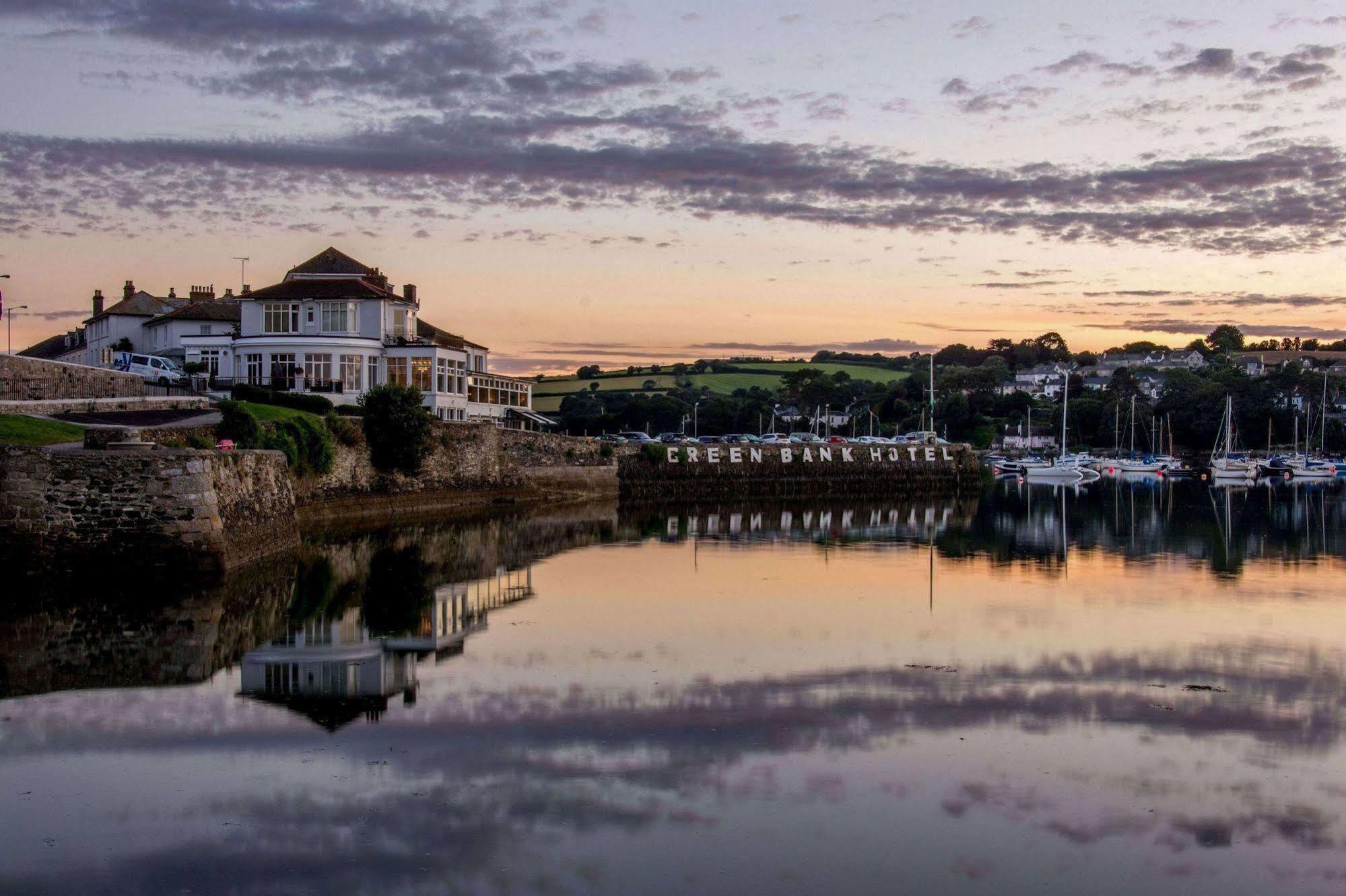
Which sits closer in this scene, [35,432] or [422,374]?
[35,432]

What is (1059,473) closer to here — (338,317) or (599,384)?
(338,317)

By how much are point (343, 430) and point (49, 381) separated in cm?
897

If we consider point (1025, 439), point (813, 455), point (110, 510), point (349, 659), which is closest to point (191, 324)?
point (813, 455)

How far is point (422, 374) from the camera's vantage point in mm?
54312

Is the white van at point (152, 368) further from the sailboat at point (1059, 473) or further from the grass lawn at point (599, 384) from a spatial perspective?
the grass lawn at point (599, 384)

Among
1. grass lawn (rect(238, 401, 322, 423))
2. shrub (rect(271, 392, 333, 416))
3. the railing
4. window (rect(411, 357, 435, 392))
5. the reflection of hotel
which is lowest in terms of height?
the reflection of hotel

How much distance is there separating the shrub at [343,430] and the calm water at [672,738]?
15.6m

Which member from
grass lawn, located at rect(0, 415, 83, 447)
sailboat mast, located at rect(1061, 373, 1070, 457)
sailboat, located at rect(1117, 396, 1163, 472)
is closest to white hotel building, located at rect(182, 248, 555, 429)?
grass lawn, located at rect(0, 415, 83, 447)

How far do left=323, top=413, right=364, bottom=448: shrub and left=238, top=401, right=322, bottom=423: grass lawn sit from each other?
0.68 m

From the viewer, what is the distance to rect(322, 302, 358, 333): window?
53344 millimetres

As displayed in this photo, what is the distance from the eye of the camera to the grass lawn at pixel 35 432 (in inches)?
1037

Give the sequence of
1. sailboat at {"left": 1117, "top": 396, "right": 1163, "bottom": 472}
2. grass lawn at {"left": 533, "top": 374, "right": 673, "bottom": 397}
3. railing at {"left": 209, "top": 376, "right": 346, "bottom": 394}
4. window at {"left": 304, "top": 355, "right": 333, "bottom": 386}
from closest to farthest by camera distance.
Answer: railing at {"left": 209, "top": 376, "right": 346, "bottom": 394} < window at {"left": 304, "top": 355, "right": 333, "bottom": 386} < sailboat at {"left": 1117, "top": 396, "right": 1163, "bottom": 472} < grass lawn at {"left": 533, "top": 374, "right": 673, "bottom": 397}

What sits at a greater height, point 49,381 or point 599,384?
Result: point 599,384

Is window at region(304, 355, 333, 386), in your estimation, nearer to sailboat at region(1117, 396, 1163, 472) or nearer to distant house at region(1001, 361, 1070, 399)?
sailboat at region(1117, 396, 1163, 472)
